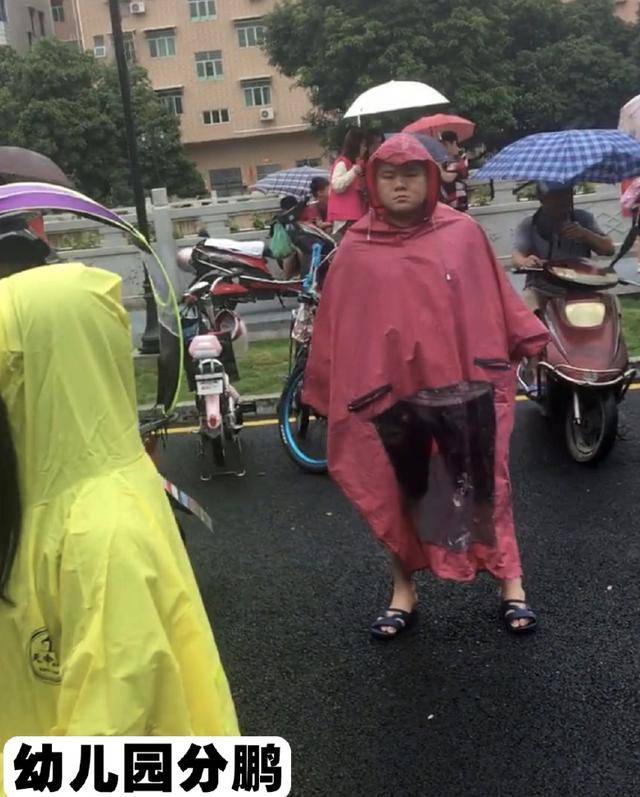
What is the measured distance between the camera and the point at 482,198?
13312mm

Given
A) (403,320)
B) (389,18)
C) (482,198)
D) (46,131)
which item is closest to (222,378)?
(403,320)

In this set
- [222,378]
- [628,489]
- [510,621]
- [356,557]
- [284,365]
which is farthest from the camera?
[284,365]

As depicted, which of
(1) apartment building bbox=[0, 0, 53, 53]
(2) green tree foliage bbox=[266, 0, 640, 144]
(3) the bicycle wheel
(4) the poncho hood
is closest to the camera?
(4) the poncho hood

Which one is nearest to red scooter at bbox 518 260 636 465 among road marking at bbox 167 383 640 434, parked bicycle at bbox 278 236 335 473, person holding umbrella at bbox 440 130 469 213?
parked bicycle at bbox 278 236 335 473

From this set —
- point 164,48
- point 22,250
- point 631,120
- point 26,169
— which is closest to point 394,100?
point 631,120

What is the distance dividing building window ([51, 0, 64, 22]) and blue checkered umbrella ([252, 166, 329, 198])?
125 feet

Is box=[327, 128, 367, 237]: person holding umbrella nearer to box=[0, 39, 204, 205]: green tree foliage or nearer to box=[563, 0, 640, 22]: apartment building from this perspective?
box=[0, 39, 204, 205]: green tree foliage

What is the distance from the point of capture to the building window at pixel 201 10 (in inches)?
1623

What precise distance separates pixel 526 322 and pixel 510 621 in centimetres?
112

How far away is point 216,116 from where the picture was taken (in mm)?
42719

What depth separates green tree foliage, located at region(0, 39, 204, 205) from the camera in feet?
105

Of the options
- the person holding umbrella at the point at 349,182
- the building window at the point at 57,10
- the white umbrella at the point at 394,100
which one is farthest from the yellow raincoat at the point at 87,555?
the building window at the point at 57,10

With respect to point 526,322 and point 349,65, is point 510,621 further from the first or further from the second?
point 349,65

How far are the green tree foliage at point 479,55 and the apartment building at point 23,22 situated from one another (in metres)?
15.1
